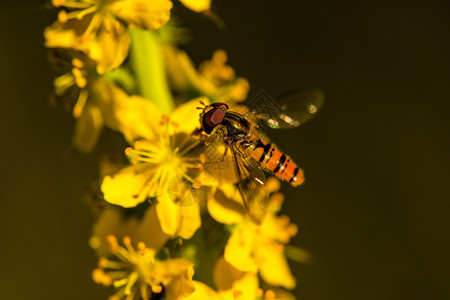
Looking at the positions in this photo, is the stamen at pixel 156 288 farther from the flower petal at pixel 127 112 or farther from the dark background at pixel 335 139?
the dark background at pixel 335 139

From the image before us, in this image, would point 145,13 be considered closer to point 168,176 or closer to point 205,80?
point 168,176

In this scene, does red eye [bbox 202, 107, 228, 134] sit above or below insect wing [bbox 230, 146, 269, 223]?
above

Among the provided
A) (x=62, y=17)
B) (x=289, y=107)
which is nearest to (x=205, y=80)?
(x=289, y=107)

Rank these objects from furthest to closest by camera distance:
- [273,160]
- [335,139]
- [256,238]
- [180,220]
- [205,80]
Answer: [335,139] → [205,80] → [256,238] → [273,160] → [180,220]

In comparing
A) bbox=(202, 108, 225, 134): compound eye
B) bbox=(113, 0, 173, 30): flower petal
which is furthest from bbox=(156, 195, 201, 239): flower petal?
bbox=(113, 0, 173, 30): flower petal

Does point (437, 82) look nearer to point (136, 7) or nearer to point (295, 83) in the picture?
point (295, 83)

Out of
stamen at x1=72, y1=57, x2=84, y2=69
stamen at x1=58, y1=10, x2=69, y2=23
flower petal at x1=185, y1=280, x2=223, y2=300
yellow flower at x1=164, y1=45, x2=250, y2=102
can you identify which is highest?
stamen at x1=58, y1=10, x2=69, y2=23

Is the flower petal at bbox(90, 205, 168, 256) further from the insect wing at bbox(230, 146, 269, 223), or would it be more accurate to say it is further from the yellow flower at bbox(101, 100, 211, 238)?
the insect wing at bbox(230, 146, 269, 223)
